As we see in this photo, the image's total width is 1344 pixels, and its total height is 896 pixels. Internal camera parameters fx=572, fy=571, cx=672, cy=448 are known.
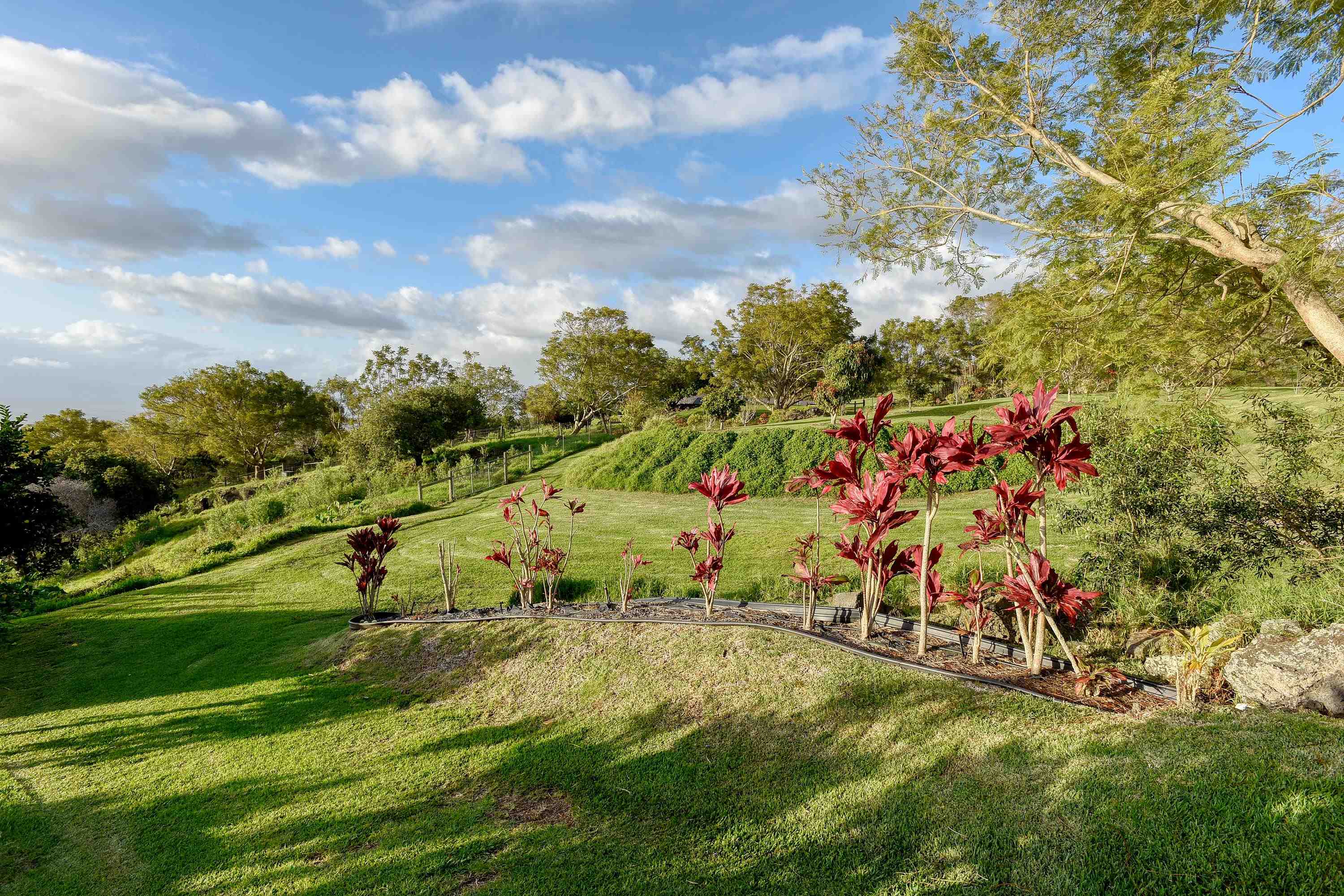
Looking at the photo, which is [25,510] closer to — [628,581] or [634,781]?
[628,581]

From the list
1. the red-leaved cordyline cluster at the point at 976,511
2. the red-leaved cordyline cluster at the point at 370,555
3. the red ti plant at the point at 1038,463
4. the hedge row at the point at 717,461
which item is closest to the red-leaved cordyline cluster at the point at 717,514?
the red-leaved cordyline cluster at the point at 976,511

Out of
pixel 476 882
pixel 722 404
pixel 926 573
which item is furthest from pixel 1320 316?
pixel 722 404

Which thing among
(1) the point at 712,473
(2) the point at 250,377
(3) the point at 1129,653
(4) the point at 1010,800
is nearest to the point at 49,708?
(1) the point at 712,473

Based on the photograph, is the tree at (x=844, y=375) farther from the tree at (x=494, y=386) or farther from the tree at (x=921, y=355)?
the tree at (x=494, y=386)

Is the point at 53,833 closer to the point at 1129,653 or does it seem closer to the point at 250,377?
the point at 1129,653

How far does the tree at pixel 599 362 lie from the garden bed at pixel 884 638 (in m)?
27.8

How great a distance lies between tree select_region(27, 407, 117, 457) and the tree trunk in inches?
1886

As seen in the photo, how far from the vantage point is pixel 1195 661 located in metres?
2.97

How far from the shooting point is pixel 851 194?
731cm

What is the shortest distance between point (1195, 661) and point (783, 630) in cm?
230

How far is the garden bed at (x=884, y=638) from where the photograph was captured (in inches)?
127

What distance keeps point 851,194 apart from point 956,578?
4.88 metres

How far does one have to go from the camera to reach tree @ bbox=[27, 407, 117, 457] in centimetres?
3475

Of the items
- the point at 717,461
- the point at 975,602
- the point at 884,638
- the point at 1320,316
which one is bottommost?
the point at 884,638
